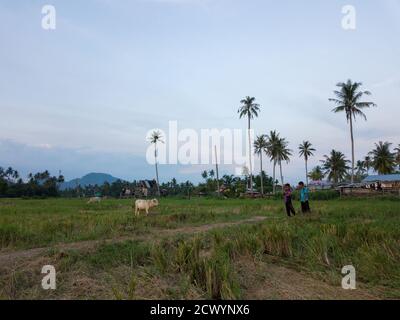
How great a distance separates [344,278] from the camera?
484 cm

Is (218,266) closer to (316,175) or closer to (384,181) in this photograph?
(384,181)

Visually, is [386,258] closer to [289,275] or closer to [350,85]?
[289,275]

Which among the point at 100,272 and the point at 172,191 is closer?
the point at 100,272

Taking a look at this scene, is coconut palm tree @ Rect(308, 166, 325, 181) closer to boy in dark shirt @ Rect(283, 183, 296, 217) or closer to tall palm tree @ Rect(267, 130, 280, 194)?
tall palm tree @ Rect(267, 130, 280, 194)

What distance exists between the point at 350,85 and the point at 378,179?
60.0ft

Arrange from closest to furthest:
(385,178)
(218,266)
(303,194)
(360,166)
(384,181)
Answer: (218,266) → (303,194) → (384,181) → (385,178) → (360,166)

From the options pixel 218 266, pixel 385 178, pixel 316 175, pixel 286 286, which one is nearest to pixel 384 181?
pixel 385 178

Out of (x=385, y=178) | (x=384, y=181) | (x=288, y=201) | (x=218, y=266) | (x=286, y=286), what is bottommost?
(x=286, y=286)

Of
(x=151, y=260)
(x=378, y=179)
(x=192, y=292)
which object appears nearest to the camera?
(x=192, y=292)

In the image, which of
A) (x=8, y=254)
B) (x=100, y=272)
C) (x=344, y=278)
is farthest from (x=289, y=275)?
(x=8, y=254)

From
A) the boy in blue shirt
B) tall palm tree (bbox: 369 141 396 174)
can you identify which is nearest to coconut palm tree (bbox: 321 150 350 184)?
tall palm tree (bbox: 369 141 396 174)

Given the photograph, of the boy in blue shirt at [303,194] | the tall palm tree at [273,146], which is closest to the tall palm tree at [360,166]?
the tall palm tree at [273,146]

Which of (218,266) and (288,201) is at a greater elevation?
(288,201)

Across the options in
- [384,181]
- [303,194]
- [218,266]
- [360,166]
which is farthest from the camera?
[360,166]
